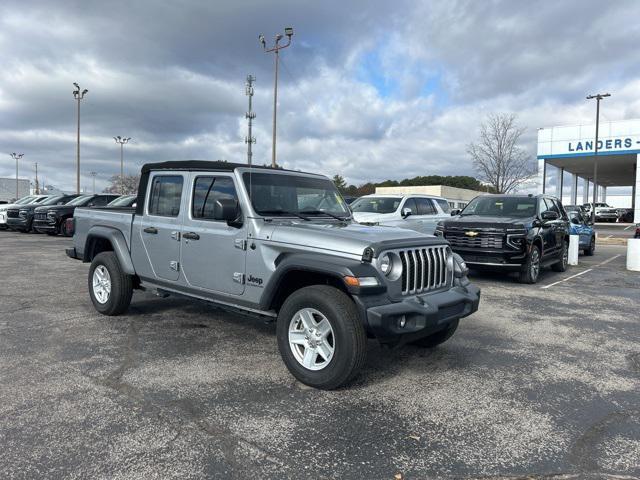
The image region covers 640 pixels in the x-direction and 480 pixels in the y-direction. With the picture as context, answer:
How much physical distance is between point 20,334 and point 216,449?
3620mm

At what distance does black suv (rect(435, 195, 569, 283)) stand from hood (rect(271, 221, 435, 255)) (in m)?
4.44

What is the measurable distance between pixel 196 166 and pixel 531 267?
718cm

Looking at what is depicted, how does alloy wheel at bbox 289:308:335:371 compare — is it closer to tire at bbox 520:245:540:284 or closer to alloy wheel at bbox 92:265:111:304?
alloy wheel at bbox 92:265:111:304

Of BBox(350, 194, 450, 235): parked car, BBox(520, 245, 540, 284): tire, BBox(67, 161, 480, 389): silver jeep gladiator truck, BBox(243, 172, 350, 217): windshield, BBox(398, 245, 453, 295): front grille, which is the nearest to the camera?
BBox(67, 161, 480, 389): silver jeep gladiator truck

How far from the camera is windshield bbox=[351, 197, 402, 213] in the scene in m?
13.0

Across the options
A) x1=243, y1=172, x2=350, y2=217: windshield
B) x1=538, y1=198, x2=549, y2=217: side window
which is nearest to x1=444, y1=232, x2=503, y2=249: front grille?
x1=538, y1=198, x2=549, y2=217: side window

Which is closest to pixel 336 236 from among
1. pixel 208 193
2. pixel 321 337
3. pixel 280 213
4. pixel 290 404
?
pixel 321 337

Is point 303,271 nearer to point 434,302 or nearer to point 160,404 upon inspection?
point 434,302

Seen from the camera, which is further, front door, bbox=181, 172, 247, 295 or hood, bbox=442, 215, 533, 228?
hood, bbox=442, 215, 533, 228

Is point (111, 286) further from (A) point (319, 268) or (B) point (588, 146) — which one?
(B) point (588, 146)

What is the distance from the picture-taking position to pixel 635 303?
26.6 feet

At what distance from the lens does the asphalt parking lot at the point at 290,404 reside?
9.70 feet

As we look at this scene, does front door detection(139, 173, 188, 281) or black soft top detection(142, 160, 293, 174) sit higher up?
black soft top detection(142, 160, 293, 174)

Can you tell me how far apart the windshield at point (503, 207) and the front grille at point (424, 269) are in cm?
642
